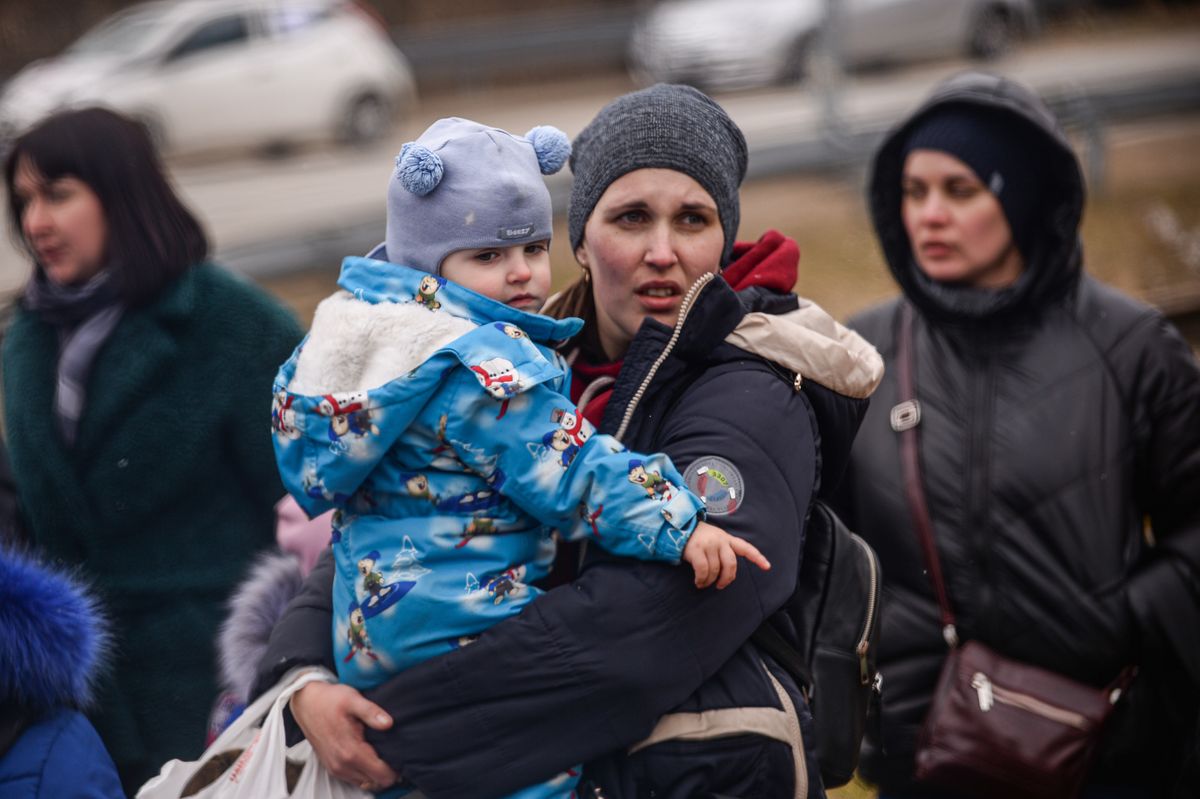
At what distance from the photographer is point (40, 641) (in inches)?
97.6

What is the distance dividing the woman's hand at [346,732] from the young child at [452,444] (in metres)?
0.06

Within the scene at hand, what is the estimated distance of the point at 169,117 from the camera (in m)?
14.9

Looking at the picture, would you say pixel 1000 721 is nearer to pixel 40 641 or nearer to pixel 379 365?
pixel 379 365

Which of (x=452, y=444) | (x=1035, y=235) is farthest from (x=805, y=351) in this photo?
(x=1035, y=235)

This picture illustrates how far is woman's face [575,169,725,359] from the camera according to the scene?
232 cm

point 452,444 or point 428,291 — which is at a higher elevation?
point 428,291

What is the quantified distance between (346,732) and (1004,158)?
2.26m

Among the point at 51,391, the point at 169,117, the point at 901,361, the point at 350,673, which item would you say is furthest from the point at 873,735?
the point at 169,117

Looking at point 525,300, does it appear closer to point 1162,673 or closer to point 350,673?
point 350,673

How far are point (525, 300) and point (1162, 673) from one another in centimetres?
181

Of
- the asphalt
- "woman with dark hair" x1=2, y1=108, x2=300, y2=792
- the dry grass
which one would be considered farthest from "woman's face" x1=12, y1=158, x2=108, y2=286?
the asphalt

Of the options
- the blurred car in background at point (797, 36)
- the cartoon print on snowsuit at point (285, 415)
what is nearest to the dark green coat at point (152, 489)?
the cartoon print on snowsuit at point (285, 415)

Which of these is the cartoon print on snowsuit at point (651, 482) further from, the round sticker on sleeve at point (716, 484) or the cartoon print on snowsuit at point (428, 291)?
the cartoon print on snowsuit at point (428, 291)

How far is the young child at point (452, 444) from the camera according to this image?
2.05m
